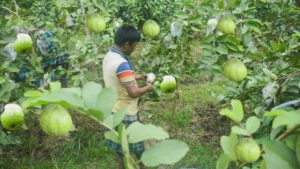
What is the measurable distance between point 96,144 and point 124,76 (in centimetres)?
107

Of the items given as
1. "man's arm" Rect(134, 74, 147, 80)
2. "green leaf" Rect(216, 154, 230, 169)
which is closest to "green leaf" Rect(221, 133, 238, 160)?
"green leaf" Rect(216, 154, 230, 169)

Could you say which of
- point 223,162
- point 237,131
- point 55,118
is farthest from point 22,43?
point 237,131

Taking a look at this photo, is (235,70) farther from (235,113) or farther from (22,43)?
(22,43)

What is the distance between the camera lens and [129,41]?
2439 millimetres

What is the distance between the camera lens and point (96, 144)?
322cm

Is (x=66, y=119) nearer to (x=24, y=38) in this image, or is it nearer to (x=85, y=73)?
(x=24, y=38)

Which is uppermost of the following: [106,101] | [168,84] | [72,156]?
[106,101]

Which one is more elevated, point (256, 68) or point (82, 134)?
point (256, 68)

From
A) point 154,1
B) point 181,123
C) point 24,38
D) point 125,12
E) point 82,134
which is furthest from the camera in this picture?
point 125,12

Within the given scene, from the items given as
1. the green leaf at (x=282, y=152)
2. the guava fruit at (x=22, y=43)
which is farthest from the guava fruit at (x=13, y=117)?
the green leaf at (x=282, y=152)

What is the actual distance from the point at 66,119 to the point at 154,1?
2.99 metres

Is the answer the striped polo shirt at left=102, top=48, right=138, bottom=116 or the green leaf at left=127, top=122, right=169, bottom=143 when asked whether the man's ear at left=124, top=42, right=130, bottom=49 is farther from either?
the green leaf at left=127, top=122, right=169, bottom=143

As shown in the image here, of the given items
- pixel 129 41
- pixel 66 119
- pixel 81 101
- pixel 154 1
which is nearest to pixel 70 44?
pixel 129 41

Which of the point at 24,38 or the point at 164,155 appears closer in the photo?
the point at 164,155
